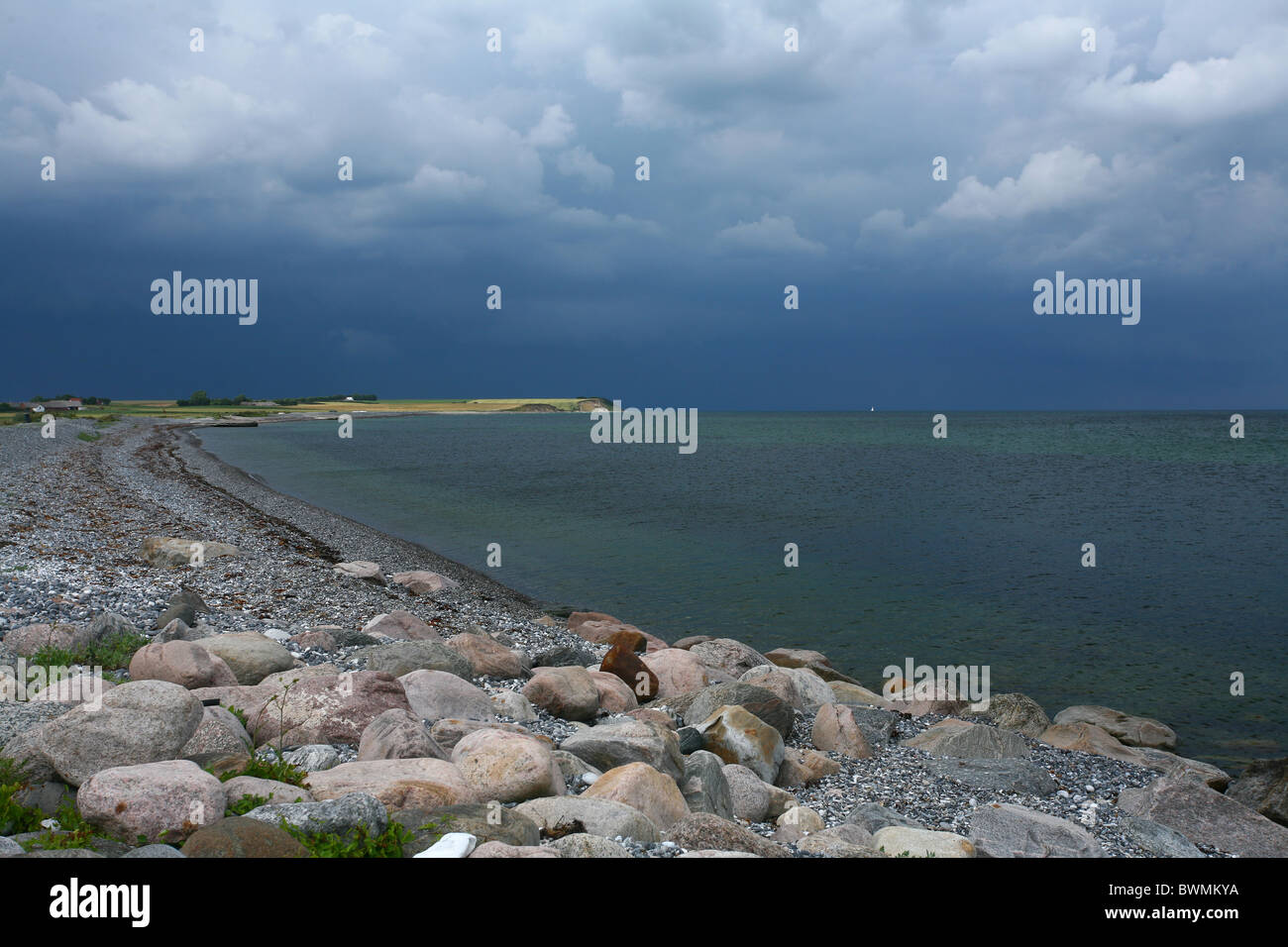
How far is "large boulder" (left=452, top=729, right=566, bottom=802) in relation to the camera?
7.43 meters

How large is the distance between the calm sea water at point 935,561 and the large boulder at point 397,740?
12271 mm

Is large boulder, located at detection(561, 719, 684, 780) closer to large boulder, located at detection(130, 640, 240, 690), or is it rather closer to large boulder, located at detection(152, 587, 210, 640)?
large boulder, located at detection(130, 640, 240, 690)

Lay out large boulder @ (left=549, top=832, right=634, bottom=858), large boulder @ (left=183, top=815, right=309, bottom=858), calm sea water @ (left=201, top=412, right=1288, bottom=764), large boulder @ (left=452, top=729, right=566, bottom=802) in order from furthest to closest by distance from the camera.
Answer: calm sea water @ (left=201, top=412, right=1288, bottom=764) → large boulder @ (left=452, top=729, right=566, bottom=802) → large boulder @ (left=549, top=832, right=634, bottom=858) → large boulder @ (left=183, top=815, right=309, bottom=858)

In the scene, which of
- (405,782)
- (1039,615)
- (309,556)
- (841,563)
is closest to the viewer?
(405,782)

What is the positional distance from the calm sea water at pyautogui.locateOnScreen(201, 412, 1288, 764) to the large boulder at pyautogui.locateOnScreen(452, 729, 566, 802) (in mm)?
11802

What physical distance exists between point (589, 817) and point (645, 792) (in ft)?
2.90

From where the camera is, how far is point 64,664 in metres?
10.1

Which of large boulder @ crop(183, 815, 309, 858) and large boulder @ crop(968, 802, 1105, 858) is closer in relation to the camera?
large boulder @ crop(183, 815, 309, 858)

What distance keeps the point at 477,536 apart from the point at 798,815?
28264 millimetres

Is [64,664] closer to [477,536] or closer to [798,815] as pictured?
[798,815]

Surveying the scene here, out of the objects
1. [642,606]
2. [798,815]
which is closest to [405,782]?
[798,815]

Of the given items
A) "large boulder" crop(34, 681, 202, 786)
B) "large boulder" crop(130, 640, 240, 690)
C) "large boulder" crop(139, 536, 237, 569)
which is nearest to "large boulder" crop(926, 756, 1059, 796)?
"large boulder" crop(34, 681, 202, 786)

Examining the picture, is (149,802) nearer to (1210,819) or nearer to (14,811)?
(14,811)

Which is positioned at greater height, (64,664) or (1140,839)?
(64,664)
